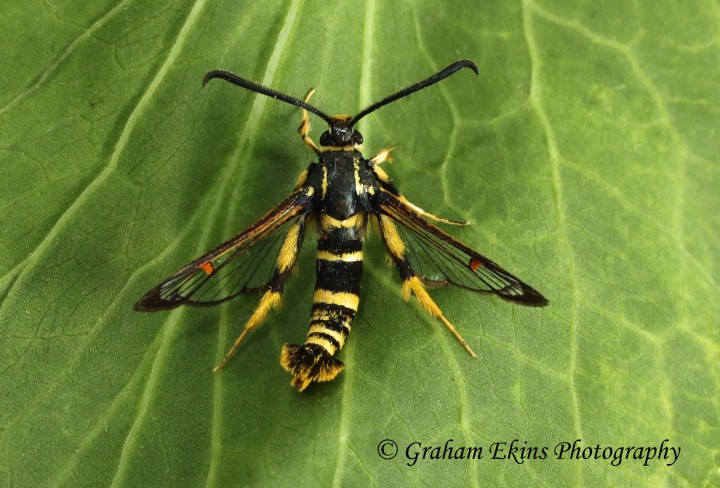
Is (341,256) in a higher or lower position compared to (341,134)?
lower

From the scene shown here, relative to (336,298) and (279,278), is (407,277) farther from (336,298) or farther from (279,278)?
(279,278)

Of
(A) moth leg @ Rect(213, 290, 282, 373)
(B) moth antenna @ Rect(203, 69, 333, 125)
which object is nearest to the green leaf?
(A) moth leg @ Rect(213, 290, 282, 373)

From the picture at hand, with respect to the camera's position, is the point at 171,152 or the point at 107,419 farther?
the point at 171,152

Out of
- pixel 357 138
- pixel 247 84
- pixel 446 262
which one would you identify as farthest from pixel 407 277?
pixel 247 84

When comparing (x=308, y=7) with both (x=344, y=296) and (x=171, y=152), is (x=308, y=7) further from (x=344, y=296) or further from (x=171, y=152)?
(x=344, y=296)

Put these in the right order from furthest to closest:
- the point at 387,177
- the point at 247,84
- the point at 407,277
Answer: the point at 387,177
the point at 407,277
the point at 247,84

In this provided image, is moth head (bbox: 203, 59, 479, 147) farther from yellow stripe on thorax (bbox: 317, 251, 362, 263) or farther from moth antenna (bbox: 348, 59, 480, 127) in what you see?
yellow stripe on thorax (bbox: 317, 251, 362, 263)

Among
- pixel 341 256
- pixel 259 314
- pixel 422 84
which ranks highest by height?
pixel 422 84

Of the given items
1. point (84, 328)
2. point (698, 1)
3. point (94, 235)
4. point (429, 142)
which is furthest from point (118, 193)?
point (698, 1)
